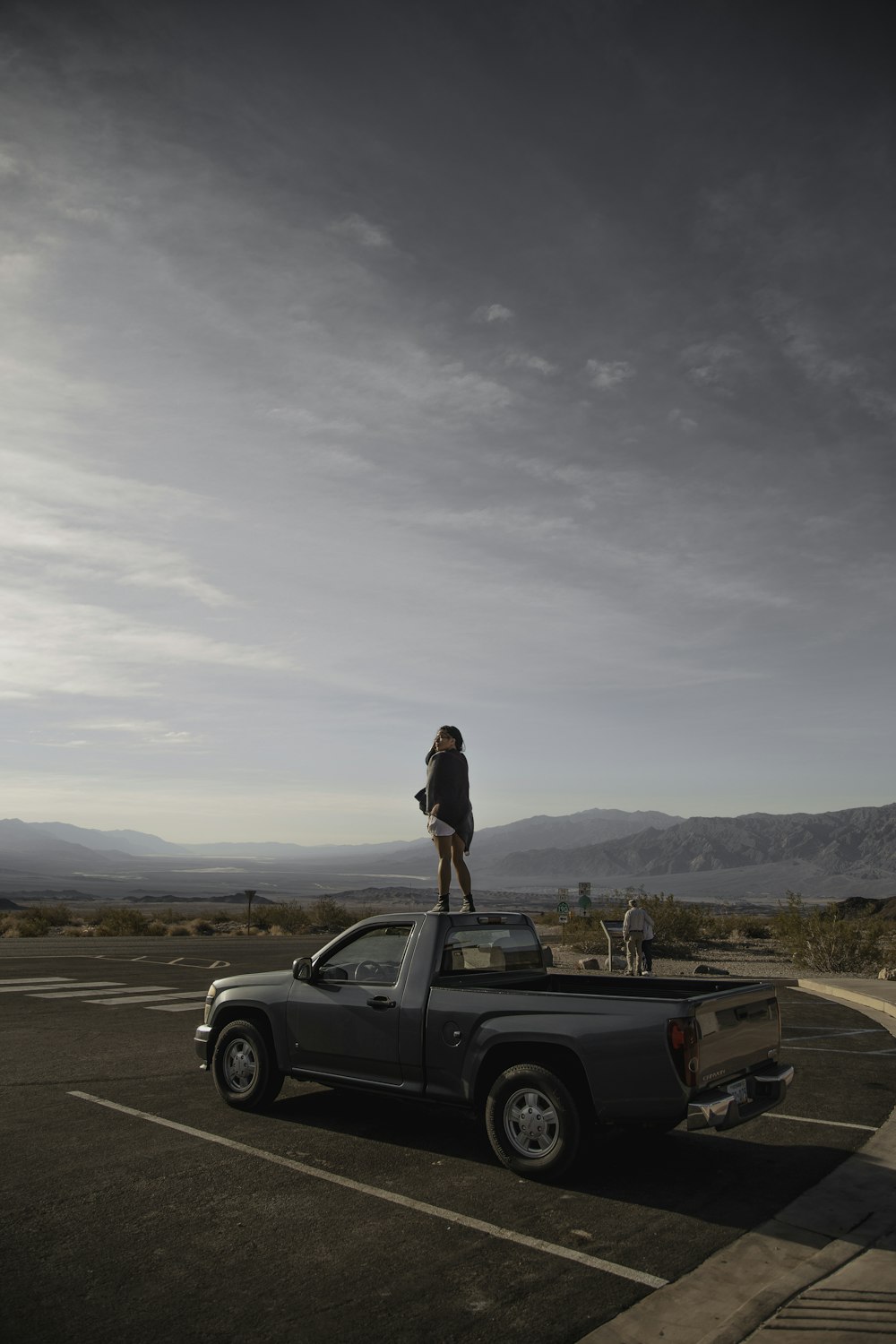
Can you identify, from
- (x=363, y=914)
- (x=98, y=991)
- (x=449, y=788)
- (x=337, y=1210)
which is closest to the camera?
(x=337, y=1210)

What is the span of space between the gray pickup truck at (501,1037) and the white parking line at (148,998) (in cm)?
803

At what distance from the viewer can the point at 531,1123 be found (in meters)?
6.29

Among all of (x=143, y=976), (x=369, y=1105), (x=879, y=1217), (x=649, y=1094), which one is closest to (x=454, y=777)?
(x=369, y=1105)

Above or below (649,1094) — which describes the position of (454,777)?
above

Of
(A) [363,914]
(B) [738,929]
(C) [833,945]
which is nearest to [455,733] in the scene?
(C) [833,945]

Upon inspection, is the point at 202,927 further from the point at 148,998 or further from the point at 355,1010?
the point at 355,1010

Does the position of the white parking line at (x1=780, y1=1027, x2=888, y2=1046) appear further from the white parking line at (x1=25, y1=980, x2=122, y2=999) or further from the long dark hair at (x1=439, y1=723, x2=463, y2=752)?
the white parking line at (x1=25, y1=980, x2=122, y2=999)

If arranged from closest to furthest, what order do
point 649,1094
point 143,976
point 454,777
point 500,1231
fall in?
point 500,1231 → point 649,1094 → point 454,777 → point 143,976

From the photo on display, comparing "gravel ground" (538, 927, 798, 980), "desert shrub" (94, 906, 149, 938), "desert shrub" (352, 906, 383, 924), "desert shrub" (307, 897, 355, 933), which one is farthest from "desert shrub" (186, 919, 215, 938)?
"gravel ground" (538, 927, 798, 980)

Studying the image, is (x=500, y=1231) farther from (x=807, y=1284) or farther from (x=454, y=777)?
(x=454, y=777)

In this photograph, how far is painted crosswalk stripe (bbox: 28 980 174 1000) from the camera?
Result: 647 inches

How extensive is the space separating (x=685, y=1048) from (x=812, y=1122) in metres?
3.17

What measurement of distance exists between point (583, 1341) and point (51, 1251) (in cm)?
289

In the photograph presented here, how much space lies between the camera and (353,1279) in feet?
15.8
